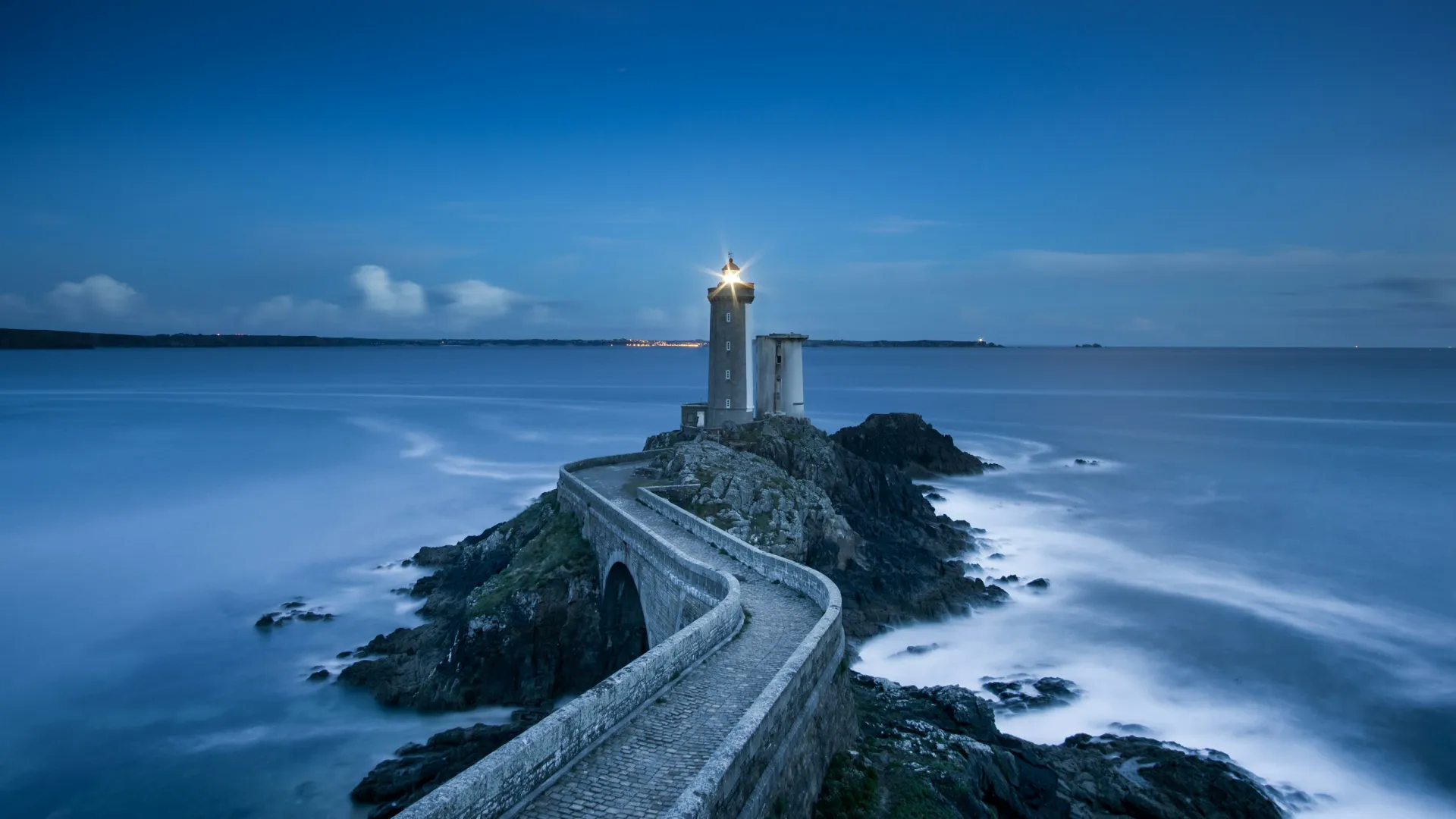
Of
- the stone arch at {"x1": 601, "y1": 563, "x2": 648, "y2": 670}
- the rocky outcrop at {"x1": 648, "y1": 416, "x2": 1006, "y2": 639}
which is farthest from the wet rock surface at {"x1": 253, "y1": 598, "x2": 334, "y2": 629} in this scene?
the rocky outcrop at {"x1": 648, "y1": 416, "x2": 1006, "y2": 639}

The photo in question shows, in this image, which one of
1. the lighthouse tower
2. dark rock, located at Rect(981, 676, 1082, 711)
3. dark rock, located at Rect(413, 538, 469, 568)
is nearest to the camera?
dark rock, located at Rect(981, 676, 1082, 711)

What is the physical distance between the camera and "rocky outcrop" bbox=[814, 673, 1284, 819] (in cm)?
1095

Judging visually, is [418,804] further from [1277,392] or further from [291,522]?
[1277,392]

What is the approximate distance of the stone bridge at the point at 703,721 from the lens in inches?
301

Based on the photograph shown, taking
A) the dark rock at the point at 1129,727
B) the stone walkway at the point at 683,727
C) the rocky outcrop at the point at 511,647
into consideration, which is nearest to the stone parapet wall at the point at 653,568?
the stone walkway at the point at 683,727

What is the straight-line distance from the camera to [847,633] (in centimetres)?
1978

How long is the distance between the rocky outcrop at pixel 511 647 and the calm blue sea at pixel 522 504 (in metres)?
0.67

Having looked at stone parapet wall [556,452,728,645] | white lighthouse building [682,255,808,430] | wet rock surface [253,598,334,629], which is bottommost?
wet rock surface [253,598,334,629]

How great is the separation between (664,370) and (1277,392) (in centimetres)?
9103

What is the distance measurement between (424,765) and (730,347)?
19399 millimetres

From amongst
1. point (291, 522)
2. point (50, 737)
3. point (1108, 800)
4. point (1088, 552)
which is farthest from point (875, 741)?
point (291, 522)

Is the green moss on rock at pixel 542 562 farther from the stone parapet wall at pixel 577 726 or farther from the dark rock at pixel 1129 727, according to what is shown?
the dark rock at pixel 1129 727

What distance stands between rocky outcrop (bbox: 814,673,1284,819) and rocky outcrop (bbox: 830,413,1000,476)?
25862mm

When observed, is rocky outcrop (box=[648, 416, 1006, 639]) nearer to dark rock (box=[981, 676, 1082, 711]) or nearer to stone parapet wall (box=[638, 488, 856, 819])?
dark rock (box=[981, 676, 1082, 711])
